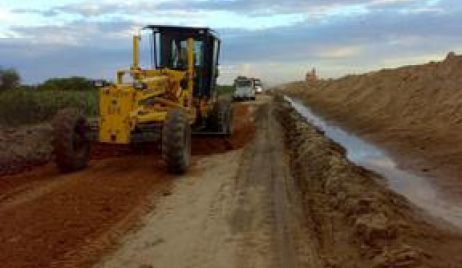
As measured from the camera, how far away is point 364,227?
10.2m

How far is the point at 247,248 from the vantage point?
9.59 metres

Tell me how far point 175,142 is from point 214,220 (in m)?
4.09

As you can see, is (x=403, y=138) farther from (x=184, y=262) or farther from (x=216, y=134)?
(x=184, y=262)

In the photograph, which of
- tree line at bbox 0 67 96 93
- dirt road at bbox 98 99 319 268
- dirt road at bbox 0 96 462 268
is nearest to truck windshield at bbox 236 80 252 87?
tree line at bbox 0 67 96 93

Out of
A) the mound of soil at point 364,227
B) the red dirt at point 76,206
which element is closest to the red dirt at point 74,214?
the red dirt at point 76,206

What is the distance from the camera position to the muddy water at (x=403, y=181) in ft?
44.5

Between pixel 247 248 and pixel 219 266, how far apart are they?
884 millimetres

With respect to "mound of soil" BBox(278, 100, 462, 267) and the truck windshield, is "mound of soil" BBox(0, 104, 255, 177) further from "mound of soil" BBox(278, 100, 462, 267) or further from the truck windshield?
the truck windshield

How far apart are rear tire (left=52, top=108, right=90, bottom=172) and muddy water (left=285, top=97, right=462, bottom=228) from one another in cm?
666

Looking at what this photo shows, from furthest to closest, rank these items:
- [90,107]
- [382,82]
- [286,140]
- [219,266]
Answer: [382,82] → [90,107] → [286,140] → [219,266]

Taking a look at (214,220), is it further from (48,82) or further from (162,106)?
(48,82)

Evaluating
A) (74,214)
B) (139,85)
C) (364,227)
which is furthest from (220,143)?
(364,227)

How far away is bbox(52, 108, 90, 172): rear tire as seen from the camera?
15.8m

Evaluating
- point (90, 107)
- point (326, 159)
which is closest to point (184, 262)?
point (326, 159)
